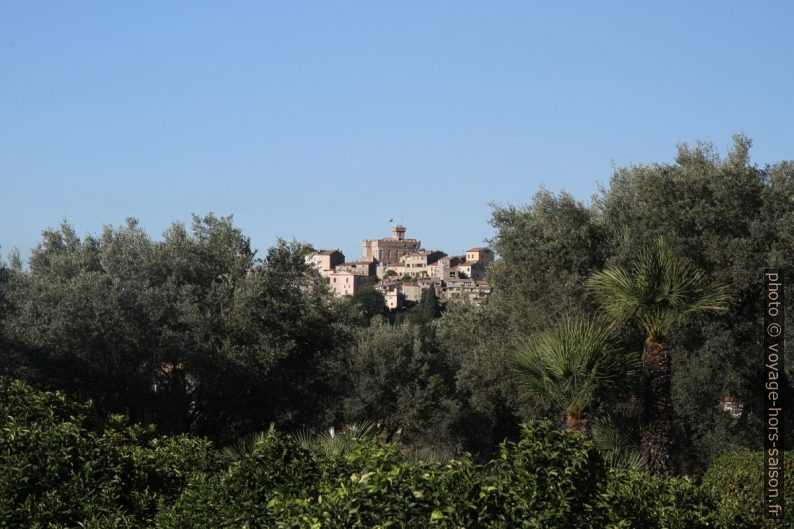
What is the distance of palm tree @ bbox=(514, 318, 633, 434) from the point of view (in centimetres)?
1223

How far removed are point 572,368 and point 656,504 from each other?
5.48 m

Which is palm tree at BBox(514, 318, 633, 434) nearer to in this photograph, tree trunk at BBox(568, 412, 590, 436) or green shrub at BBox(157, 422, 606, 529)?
tree trunk at BBox(568, 412, 590, 436)

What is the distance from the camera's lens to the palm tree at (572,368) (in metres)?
12.2

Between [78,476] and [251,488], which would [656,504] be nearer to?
[251,488]

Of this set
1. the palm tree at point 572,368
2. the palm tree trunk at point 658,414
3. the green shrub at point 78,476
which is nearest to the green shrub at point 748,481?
the palm tree trunk at point 658,414

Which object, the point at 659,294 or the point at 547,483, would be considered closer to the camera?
the point at 547,483

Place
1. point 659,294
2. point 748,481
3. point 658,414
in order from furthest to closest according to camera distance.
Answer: point 658,414 < point 659,294 < point 748,481

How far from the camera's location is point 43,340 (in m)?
20.1

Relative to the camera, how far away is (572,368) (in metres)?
12.2

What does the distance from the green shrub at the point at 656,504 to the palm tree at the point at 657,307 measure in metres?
5.30

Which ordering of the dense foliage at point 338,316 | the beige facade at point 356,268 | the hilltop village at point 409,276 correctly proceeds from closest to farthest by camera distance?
1. the dense foliage at point 338,316
2. the hilltop village at point 409,276
3. the beige facade at point 356,268

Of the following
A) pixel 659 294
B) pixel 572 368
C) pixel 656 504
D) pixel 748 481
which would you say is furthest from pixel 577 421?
pixel 656 504

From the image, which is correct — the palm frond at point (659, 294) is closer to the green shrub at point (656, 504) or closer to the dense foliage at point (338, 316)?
the dense foliage at point (338, 316)

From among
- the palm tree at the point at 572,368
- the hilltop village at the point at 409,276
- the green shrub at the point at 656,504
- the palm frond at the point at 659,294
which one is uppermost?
the hilltop village at the point at 409,276
